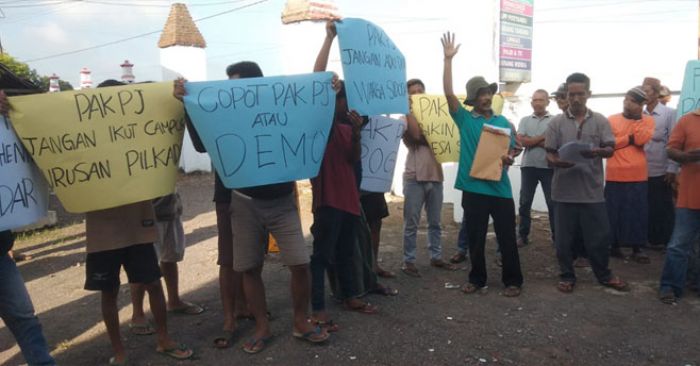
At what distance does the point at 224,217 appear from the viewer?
3760mm

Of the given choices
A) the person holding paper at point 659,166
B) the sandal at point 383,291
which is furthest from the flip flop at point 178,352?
the person holding paper at point 659,166

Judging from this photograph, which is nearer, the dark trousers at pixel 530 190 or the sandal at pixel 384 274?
the sandal at pixel 384 274

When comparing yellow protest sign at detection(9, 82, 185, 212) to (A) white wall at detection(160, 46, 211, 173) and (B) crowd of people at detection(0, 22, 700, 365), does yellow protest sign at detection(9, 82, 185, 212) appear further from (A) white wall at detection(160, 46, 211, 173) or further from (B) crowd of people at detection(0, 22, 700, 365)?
(A) white wall at detection(160, 46, 211, 173)

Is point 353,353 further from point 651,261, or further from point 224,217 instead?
point 651,261

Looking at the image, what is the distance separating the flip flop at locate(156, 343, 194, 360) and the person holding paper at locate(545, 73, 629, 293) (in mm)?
3248

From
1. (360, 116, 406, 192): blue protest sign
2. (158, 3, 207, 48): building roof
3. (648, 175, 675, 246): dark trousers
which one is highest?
(158, 3, 207, 48): building roof

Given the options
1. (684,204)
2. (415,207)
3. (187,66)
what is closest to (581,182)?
(684,204)

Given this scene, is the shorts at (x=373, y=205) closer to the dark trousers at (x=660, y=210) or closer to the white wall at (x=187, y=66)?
the dark trousers at (x=660, y=210)

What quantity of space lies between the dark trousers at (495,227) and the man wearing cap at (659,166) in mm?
2216

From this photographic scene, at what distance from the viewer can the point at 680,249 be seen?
4.40 meters

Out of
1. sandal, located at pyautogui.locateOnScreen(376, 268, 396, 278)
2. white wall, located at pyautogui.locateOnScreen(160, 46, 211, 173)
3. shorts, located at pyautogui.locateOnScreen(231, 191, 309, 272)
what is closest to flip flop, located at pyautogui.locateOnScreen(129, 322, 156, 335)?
shorts, located at pyautogui.locateOnScreen(231, 191, 309, 272)

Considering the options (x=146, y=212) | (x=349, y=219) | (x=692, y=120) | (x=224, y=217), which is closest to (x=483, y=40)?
(x=692, y=120)

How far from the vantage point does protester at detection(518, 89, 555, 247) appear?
20.3 feet

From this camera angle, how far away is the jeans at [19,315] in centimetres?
295
